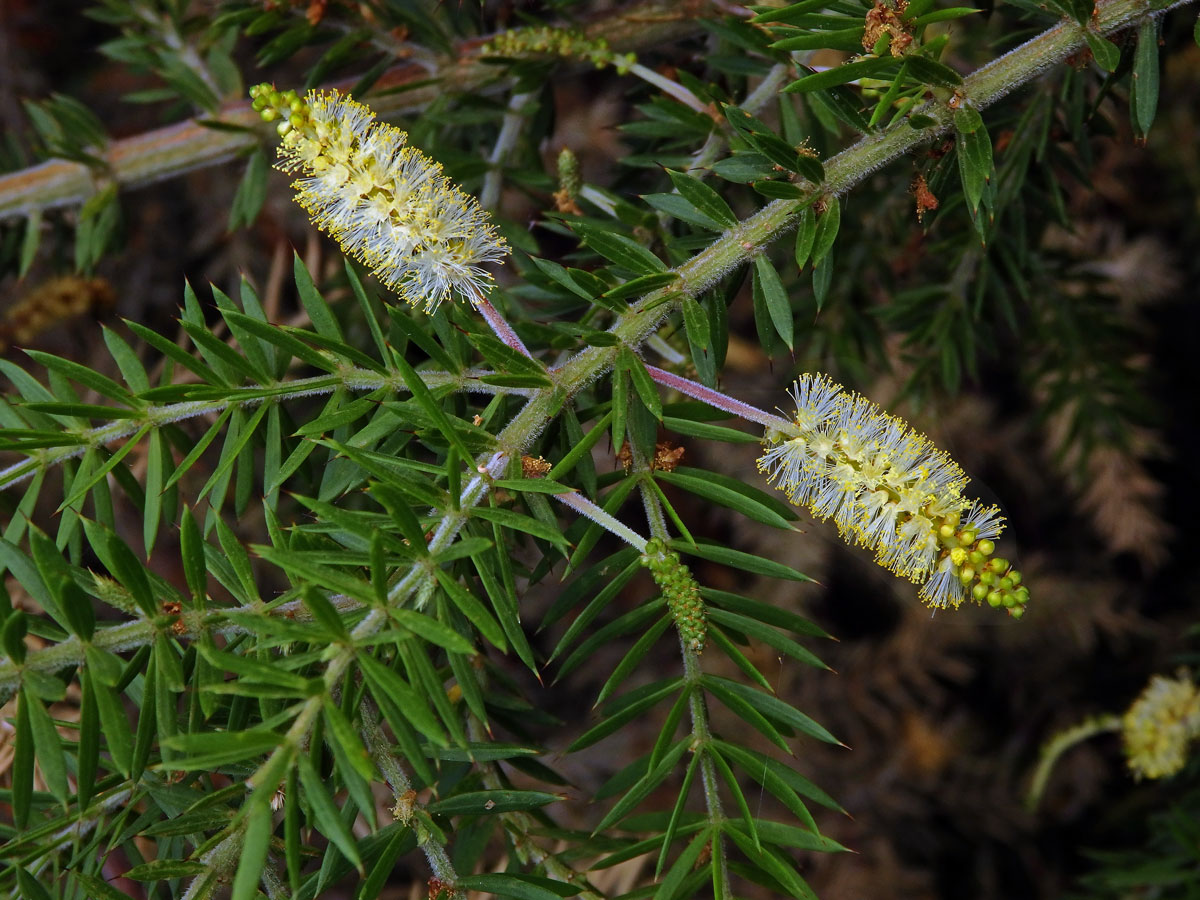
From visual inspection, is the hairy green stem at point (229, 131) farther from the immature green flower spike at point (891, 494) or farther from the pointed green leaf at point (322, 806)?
the pointed green leaf at point (322, 806)

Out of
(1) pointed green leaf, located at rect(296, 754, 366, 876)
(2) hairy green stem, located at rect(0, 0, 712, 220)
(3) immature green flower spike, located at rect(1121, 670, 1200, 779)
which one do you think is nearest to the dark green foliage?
(1) pointed green leaf, located at rect(296, 754, 366, 876)

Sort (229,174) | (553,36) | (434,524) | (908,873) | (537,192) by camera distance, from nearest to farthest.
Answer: (434,524), (553,36), (537,192), (908,873), (229,174)

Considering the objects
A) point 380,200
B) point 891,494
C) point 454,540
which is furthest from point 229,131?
point 891,494

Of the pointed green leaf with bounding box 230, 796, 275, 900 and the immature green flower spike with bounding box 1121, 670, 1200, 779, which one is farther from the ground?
the pointed green leaf with bounding box 230, 796, 275, 900

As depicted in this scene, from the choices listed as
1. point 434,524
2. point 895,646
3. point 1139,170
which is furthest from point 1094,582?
point 434,524

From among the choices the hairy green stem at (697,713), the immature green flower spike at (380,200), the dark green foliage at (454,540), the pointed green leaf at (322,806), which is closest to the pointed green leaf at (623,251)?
the dark green foliage at (454,540)

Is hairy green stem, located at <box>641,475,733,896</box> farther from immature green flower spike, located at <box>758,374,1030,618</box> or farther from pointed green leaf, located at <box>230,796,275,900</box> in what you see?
pointed green leaf, located at <box>230,796,275,900</box>

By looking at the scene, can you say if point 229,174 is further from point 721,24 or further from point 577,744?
point 577,744
